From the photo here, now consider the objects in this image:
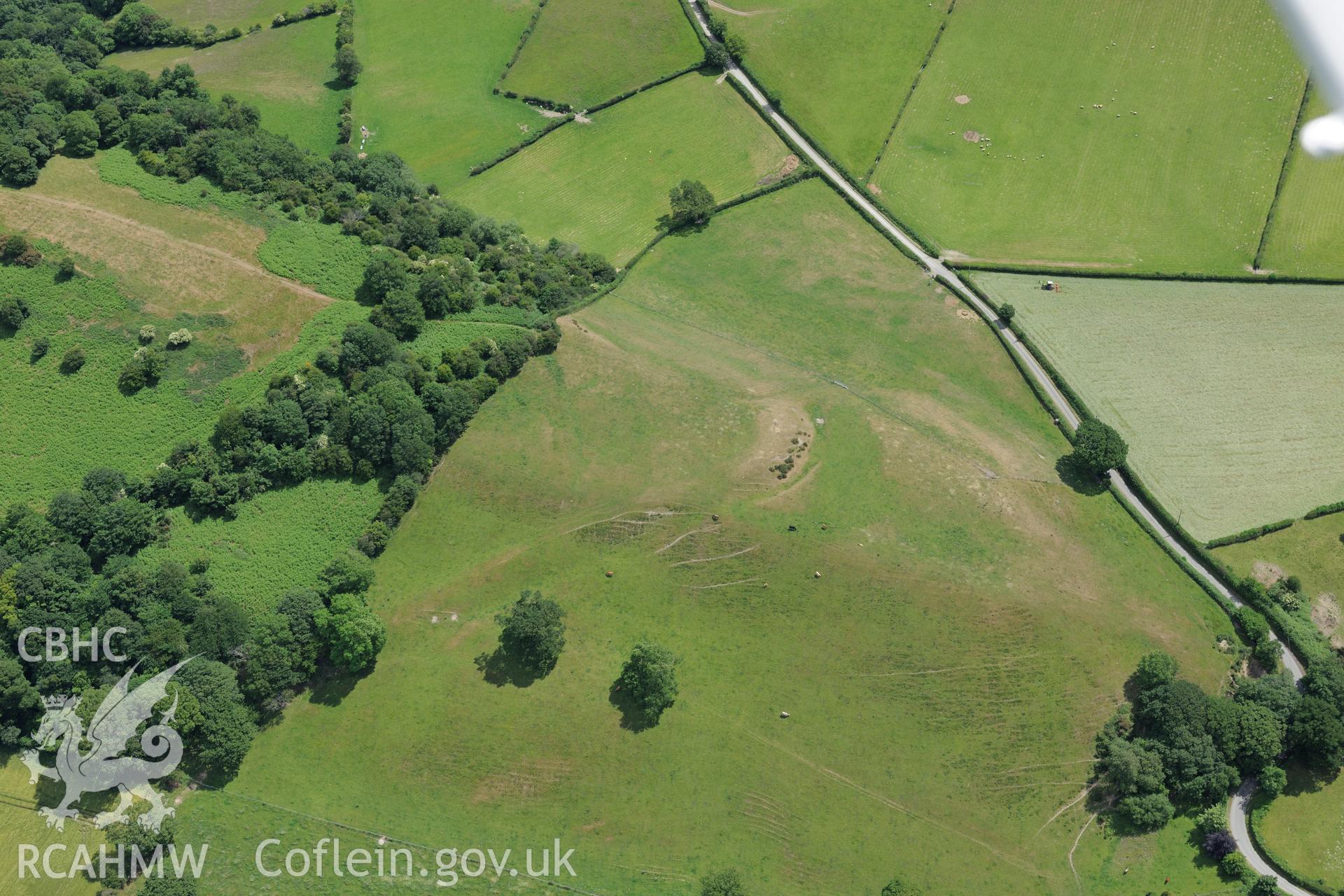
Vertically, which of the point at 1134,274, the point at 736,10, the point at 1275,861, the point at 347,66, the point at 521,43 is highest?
the point at 736,10

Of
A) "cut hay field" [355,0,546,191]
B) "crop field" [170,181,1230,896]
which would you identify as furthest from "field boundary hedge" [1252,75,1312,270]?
"cut hay field" [355,0,546,191]

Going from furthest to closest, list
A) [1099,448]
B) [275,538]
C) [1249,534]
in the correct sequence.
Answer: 1. [1099,448]
2. [1249,534]
3. [275,538]

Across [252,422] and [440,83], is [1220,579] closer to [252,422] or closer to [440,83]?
[252,422]

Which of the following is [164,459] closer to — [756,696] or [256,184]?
[256,184]

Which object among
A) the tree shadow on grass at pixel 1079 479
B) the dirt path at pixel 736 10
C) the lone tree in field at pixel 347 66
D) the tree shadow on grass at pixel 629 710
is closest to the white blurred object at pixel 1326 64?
the tree shadow on grass at pixel 1079 479

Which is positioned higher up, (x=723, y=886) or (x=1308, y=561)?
(x=1308, y=561)

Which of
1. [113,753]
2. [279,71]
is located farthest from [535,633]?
[279,71]

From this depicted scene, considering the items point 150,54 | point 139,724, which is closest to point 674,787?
point 139,724

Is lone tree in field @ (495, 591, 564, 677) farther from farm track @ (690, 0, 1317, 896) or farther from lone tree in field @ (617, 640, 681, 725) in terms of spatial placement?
farm track @ (690, 0, 1317, 896)

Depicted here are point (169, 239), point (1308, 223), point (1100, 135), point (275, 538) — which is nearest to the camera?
point (275, 538)
